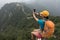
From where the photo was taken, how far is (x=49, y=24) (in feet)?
26.5

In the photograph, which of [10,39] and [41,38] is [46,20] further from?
[10,39]

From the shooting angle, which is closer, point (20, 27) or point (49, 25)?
point (49, 25)

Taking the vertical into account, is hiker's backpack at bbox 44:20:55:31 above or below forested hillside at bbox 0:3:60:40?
above

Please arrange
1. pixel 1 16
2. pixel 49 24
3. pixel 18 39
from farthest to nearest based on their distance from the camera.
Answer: pixel 1 16
pixel 18 39
pixel 49 24

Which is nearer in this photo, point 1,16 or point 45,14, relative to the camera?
point 45,14

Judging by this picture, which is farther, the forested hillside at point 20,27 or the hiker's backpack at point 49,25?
the forested hillside at point 20,27

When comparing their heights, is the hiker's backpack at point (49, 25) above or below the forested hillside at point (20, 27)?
above

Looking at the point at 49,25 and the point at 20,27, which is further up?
the point at 49,25

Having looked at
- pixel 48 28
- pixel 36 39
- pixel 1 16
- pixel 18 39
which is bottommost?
pixel 1 16

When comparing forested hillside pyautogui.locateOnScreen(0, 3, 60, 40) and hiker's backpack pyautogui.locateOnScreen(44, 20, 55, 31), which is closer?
hiker's backpack pyautogui.locateOnScreen(44, 20, 55, 31)

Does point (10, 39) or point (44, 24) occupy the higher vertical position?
point (44, 24)

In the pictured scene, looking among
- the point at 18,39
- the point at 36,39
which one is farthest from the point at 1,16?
the point at 36,39

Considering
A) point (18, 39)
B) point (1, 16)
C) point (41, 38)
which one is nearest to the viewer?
point (41, 38)

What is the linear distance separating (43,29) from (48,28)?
1.24 feet
